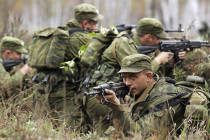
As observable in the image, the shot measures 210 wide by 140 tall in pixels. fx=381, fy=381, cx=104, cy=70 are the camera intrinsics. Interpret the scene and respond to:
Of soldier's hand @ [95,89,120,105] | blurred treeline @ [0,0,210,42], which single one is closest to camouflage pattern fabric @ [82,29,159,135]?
soldier's hand @ [95,89,120,105]

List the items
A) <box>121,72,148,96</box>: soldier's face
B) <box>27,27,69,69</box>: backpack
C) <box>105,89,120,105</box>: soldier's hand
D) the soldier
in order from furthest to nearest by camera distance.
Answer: <box>27,27,69,69</box>: backpack → <box>121,72,148,96</box>: soldier's face → the soldier → <box>105,89,120,105</box>: soldier's hand

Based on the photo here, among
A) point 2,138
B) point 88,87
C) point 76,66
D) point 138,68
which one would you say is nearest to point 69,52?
point 76,66

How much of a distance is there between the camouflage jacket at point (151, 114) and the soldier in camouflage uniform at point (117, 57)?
3.01 feet

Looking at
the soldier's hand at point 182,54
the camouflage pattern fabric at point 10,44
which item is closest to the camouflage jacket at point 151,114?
the soldier's hand at point 182,54

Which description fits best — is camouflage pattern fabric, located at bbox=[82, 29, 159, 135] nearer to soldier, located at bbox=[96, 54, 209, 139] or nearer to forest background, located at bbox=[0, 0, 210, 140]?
soldier, located at bbox=[96, 54, 209, 139]

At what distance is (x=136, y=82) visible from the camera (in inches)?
176

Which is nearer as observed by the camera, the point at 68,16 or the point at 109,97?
the point at 109,97

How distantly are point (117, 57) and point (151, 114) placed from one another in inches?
56.6

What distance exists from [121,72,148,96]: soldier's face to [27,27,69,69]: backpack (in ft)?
7.11

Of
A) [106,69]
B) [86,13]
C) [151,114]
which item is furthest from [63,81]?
[151,114]

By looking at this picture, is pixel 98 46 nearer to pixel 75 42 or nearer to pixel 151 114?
pixel 75 42

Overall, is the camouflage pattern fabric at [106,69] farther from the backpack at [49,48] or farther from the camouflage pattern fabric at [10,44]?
the camouflage pattern fabric at [10,44]

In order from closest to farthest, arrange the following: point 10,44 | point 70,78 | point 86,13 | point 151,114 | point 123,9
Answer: point 151,114 → point 70,78 → point 86,13 → point 10,44 → point 123,9

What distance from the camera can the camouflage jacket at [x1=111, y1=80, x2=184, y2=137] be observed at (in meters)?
4.02
